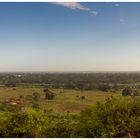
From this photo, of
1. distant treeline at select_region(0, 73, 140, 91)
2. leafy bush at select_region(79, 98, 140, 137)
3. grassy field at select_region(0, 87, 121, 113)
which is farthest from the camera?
distant treeline at select_region(0, 73, 140, 91)

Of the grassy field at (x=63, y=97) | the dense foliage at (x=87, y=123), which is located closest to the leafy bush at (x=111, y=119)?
the dense foliage at (x=87, y=123)

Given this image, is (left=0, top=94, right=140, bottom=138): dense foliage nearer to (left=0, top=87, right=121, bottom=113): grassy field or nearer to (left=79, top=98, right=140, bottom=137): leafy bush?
(left=79, top=98, right=140, bottom=137): leafy bush

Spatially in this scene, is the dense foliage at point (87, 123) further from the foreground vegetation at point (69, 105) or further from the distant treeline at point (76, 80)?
the distant treeline at point (76, 80)

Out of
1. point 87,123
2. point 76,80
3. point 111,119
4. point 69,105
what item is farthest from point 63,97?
point 111,119

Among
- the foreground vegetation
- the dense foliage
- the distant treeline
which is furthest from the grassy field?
the dense foliage

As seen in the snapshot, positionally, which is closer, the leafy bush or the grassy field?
the leafy bush
